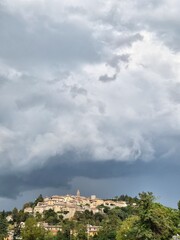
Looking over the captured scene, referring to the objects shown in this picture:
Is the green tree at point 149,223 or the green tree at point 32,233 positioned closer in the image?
the green tree at point 149,223

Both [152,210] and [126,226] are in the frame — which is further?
[126,226]

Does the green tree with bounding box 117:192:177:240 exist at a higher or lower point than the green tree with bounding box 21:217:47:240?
lower

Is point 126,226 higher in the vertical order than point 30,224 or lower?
lower

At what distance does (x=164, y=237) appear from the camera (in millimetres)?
58812

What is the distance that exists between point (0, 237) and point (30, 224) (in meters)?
18.7

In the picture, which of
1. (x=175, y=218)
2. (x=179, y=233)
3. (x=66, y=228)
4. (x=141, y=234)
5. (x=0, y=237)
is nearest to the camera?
(x=141, y=234)

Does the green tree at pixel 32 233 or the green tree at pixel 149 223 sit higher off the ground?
the green tree at pixel 32 233

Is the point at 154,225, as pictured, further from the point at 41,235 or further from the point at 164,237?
the point at 41,235

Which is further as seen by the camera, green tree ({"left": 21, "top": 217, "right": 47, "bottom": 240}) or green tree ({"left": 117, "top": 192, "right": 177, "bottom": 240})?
green tree ({"left": 21, "top": 217, "right": 47, "bottom": 240})

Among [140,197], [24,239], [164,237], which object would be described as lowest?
[164,237]

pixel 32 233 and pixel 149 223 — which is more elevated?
pixel 32 233

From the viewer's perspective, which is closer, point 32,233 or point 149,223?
point 149,223

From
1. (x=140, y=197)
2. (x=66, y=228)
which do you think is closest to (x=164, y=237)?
(x=140, y=197)

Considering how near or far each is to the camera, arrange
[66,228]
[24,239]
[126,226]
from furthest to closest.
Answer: [66,228] < [24,239] < [126,226]
